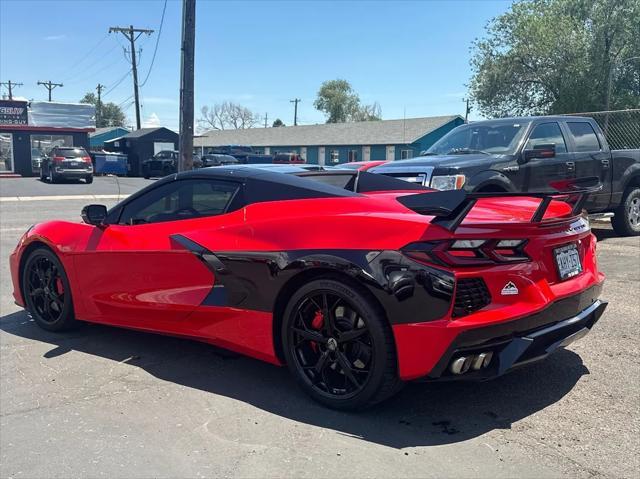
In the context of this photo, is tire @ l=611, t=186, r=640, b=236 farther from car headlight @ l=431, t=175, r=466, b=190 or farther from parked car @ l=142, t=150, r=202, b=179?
parked car @ l=142, t=150, r=202, b=179

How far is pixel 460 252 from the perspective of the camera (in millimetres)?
3139

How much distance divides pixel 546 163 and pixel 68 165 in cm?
2783

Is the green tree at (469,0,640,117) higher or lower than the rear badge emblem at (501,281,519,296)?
higher

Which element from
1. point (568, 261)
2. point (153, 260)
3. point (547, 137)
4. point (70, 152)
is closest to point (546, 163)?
point (547, 137)

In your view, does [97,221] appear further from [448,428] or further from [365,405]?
[448,428]

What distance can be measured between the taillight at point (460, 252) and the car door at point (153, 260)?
154 centimetres

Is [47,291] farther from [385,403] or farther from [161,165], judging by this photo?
[161,165]

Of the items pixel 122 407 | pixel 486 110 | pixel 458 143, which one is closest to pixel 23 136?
pixel 486 110

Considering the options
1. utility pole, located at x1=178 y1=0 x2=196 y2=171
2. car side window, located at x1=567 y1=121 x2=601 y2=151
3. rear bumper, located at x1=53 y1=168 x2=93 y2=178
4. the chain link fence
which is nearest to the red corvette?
car side window, located at x1=567 y1=121 x2=601 y2=151

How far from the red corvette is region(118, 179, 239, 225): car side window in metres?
0.01

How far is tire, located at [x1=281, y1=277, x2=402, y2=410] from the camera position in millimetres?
3268

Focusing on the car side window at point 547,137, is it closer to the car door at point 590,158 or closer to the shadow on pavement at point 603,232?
the car door at point 590,158

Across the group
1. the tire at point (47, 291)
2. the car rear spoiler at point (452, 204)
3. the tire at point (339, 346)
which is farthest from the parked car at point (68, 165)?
the car rear spoiler at point (452, 204)

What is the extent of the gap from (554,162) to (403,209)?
17.2 ft
